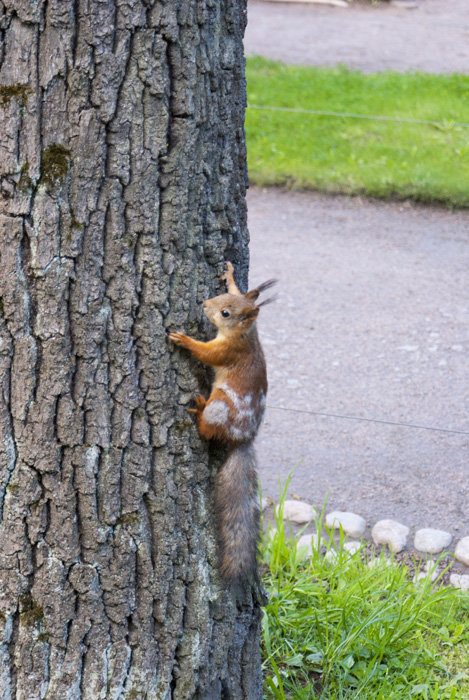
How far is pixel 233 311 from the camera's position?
6.78ft

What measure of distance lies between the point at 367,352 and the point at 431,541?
1.86 metres

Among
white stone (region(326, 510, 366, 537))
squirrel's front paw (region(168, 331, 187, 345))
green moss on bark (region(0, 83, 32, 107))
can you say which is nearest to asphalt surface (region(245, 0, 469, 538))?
white stone (region(326, 510, 366, 537))

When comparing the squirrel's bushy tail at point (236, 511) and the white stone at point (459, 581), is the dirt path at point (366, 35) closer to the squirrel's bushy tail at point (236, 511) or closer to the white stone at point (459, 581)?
the white stone at point (459, 581)

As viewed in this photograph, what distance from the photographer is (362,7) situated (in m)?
12.6

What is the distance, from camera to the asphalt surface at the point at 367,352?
3895 millimetres

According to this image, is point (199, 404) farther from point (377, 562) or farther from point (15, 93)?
point (377, 562)

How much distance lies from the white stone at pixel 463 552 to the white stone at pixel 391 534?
0.21 meters

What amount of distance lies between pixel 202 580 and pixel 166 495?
274mm

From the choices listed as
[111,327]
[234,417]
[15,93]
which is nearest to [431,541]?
[234,417]

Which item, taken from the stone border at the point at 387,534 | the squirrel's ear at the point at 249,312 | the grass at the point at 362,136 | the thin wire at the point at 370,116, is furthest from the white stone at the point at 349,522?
the thin wire at the point at 370,116

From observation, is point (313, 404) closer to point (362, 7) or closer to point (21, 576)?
point (21, 576)

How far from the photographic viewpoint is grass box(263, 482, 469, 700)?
251 centimetres

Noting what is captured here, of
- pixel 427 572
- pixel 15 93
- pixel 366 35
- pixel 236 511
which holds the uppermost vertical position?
pixel 366 35

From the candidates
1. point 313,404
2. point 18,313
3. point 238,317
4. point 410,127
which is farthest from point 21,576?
point 410,127
